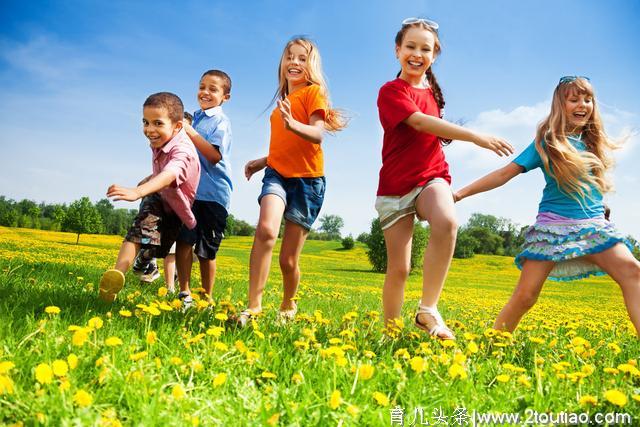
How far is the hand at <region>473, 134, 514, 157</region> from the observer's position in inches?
138

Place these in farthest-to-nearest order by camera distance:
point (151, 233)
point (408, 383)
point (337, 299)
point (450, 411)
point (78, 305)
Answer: point (337, 299)
point (151, 233)
point (78, 305)
point (408, 383)
point (450, 411)

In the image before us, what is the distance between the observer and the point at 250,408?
210cm

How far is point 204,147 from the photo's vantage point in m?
5.32

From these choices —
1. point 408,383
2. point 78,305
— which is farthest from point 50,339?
point 408,383

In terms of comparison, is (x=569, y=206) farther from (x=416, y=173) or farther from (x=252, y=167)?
(x=252, y=167)

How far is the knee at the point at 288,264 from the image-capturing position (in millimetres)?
4680

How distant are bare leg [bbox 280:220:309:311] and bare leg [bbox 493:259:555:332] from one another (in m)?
1.75

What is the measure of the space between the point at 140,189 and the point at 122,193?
299mm

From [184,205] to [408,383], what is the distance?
2957mm

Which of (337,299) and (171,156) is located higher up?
(171,156)

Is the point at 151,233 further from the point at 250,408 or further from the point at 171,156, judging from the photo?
the point at 250,408

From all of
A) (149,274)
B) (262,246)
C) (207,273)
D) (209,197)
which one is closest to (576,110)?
(262,246)

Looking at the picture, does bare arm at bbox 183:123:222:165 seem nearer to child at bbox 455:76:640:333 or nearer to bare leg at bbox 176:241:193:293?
bare leg at bbox 176:241:193:293

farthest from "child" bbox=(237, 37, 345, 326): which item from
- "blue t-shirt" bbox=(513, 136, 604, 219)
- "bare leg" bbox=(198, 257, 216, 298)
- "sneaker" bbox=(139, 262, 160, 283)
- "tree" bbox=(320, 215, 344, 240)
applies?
"tree" bbox=(320, 215, 344, 240)
